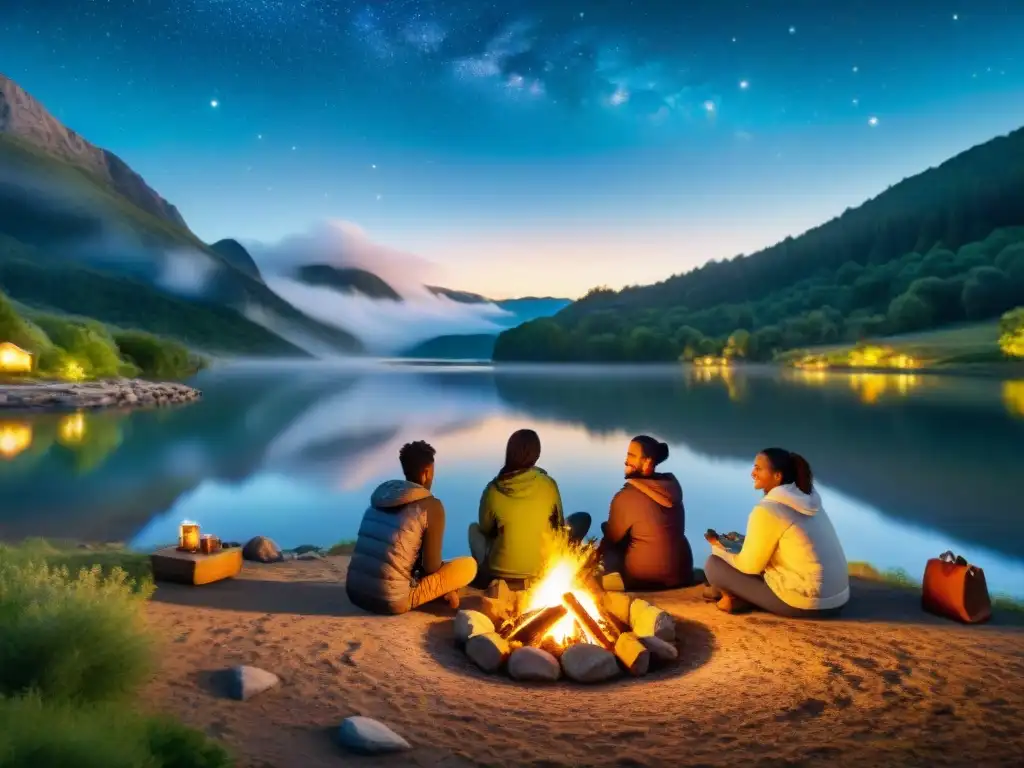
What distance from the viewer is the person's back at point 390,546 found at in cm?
598

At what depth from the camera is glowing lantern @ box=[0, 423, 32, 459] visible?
19086mm

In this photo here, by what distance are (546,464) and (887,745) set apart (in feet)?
50.4

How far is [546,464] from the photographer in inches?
759

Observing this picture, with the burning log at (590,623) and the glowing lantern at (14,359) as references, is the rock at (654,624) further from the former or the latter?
the glowing lantern at (14,359)

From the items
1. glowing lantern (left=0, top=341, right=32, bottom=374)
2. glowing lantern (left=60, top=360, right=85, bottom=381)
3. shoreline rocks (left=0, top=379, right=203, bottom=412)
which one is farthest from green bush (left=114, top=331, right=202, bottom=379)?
shoreline rocks (left=0, top=379, right=203, bottom=412)

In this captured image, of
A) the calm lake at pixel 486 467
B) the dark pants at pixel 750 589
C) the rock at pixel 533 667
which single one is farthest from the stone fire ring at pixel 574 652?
the calm lake at pixel 486 467

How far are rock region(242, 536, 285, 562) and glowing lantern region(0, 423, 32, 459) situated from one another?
40.7ft

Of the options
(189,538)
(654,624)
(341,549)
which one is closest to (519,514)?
(654,624)

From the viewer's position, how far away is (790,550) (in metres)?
5.99

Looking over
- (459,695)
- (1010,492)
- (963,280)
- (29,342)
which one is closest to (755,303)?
(963,280)

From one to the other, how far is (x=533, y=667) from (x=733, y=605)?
2.06m

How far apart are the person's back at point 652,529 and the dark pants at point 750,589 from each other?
19.5 inches

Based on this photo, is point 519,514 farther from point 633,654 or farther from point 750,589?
point 750,589

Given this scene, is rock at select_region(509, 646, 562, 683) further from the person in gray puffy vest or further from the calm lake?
the calm lake
